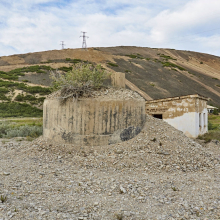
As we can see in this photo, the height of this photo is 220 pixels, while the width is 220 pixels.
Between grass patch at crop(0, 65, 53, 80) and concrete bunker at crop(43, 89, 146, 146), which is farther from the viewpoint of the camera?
grass patch at crop(0, 65, 53, 80)

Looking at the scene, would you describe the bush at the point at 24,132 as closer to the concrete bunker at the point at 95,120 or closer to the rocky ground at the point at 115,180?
the rocky ground at the point at 115,180

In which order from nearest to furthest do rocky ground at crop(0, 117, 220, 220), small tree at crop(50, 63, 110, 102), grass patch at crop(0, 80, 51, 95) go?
1. rocky ground at crop(0, 117, 220, 220)
2. small tree at crop(50, 63, 110, 102)
3. grass patch at crop(0, 80, 51, 95)

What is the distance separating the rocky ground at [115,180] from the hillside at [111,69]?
1919 centimetres

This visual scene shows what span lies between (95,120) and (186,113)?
281 inches

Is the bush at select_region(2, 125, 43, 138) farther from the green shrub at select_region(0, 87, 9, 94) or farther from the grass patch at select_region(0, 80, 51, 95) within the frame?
the green shrub at select_region(0, 87, 9, 94)

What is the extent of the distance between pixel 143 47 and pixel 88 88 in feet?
183

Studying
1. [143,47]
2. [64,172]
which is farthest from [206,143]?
[143,47]

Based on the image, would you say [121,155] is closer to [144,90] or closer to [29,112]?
[29,112]

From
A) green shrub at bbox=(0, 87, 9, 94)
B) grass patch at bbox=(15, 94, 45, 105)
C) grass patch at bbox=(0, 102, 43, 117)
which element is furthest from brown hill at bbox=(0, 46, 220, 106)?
grass patch at bbox=(0, 102, 43, 117)

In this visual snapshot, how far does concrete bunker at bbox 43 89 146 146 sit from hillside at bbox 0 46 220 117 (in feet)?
60.9

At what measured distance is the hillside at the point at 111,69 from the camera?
26.9 metres

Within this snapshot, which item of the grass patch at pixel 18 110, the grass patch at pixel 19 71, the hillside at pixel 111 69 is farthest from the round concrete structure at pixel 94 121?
the grass patch at pixel 19 71

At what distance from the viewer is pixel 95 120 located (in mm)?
6465

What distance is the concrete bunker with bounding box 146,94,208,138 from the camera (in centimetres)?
1152
